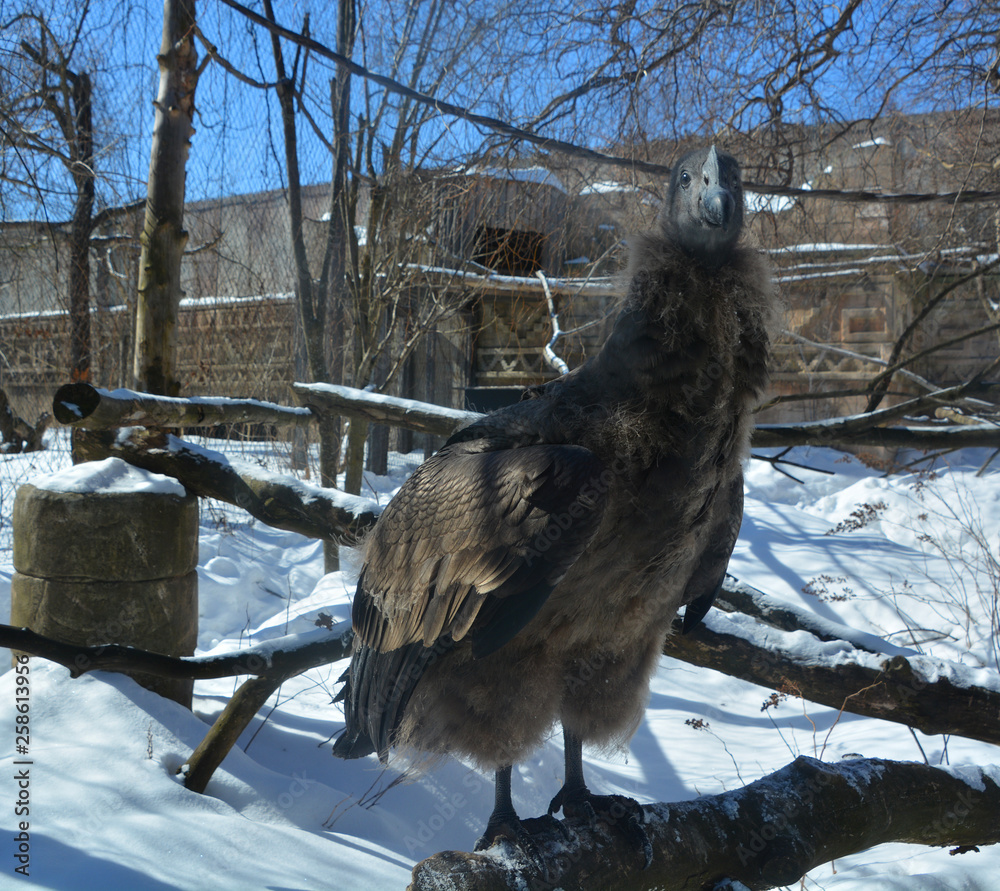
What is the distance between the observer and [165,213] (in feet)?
14.0

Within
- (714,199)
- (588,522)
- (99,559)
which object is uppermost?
(714,199)

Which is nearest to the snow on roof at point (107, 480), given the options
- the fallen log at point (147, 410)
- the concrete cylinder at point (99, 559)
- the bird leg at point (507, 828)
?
the concrete cylinder at point (99, 559)

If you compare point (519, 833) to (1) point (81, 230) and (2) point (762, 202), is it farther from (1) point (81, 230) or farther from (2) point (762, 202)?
(1) point (81, 230)

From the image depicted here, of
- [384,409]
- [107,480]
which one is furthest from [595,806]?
[107,480]

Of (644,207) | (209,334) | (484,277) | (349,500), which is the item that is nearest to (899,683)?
(349,500)

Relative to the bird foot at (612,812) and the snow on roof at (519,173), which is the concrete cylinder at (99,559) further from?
the snow on roof at (519,173)

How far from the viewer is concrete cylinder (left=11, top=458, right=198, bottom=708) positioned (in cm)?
347

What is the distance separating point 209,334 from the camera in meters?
8.73

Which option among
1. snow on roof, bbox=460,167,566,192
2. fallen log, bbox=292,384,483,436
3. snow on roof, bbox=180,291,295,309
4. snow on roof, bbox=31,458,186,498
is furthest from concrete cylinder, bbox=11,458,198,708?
snow on roof, bbox=180,291,295,309

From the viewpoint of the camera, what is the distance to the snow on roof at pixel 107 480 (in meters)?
3.48

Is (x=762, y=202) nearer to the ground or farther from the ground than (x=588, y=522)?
farther from the ground

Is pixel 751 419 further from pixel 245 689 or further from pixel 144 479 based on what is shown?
pixel 144 479

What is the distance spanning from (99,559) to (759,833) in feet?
10.3

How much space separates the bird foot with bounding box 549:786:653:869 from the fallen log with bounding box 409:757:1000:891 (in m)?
0.02
